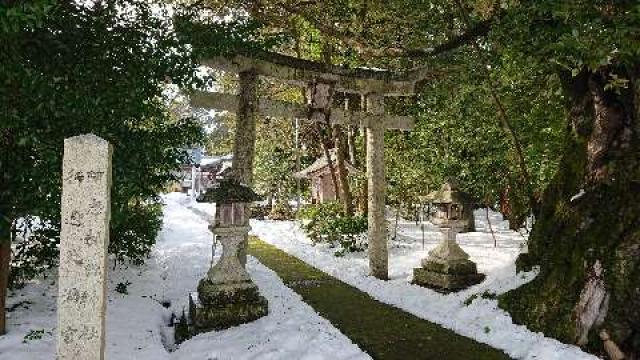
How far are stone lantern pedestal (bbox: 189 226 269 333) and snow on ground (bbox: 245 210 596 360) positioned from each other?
9.66 ft

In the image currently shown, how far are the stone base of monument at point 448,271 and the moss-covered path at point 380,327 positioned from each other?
63.0 inches

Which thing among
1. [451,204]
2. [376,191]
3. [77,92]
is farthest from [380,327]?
[77,92]

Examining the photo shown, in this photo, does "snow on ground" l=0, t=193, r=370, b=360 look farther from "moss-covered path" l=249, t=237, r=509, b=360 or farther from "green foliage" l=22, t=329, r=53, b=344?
"moss-covered path" l=249, t=237, r=509, b=360

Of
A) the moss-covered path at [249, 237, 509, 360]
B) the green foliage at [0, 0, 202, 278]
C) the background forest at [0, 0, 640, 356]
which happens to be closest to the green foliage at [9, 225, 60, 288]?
the background forest at [0, 0, 640, 356]

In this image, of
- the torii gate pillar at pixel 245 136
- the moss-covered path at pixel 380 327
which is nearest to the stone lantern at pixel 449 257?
the moss-covered path at pixel 380 327

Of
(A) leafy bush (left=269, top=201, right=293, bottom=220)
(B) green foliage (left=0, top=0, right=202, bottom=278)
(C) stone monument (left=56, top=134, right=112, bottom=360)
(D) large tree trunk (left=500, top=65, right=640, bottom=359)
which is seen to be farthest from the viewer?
(A) leafy bush (left=269, top=201, right=293, bottom=220)

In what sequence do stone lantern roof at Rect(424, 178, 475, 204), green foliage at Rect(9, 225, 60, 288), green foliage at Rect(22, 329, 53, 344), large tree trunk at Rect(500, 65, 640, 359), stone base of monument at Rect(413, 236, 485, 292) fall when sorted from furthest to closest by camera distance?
1. stone lantern roof at Rect(424, 178, 475, 204)
2. stone base of monument at Rect(413, 236, 485, 292)
3. green foliage at Rect(9, 225, 60, 288)
4. large tree trunk at Rect(500, 65, 640, 359)
5. green foliage at Rect(22, 329, 53, 344)

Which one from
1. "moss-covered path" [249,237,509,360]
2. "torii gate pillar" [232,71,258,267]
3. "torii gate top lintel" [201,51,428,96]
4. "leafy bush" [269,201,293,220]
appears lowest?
"moss-covered path" [249,237,509,360]

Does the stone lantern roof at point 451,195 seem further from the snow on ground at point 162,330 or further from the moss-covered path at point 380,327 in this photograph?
the snow on ground at point 162,330

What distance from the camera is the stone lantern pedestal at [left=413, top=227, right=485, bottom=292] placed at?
32.7ft

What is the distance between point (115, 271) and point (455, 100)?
975 centimetres

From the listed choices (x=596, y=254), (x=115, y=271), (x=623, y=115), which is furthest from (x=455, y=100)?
(x=115, y=271)

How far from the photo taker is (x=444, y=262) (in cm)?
1025

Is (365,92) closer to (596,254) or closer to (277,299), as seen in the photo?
(277,299)
